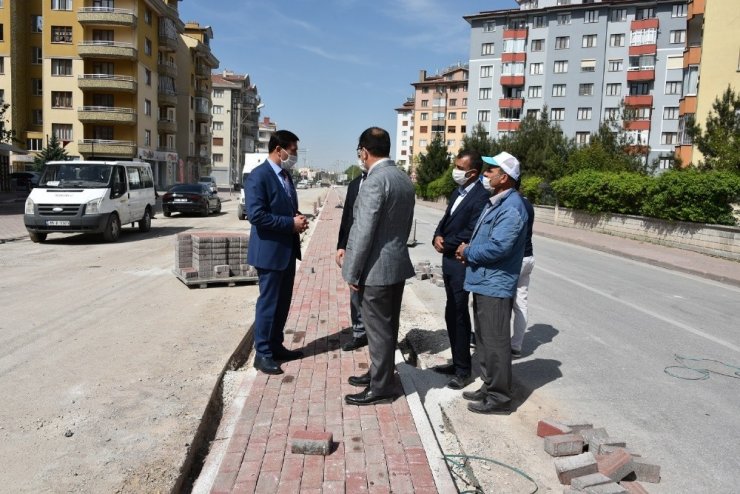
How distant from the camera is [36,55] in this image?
172 feet

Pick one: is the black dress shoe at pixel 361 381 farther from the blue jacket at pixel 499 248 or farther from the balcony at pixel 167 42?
the balcony at pixel 167 42

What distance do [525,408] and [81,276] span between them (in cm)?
818

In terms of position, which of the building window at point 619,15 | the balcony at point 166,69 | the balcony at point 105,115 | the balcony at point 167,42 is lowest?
the balcony at point 105,115

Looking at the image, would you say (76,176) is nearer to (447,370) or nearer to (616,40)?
(447,370)

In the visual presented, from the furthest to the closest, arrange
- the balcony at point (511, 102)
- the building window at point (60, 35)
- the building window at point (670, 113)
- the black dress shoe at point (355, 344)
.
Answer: the balcony at point (511, 102), the building window at point (670, 113), the building window at point (60, 35), the black dress shoe at point (355, 344)

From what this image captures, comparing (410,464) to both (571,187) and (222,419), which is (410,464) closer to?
(222,419)

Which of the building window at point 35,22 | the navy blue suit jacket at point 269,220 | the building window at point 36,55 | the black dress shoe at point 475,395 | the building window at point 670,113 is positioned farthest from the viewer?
the building window at point 670,113

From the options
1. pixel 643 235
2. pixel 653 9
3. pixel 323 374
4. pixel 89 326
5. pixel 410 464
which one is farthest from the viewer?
pixel 653 9

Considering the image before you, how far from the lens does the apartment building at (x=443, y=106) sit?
10312cm

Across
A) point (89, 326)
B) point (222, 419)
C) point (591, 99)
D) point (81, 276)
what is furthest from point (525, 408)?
point (591, 99)

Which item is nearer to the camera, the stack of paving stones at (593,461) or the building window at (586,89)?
the stack of paving stones at (593,461)

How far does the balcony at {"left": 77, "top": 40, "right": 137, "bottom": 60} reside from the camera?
48062 mm

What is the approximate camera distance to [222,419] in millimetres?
4188

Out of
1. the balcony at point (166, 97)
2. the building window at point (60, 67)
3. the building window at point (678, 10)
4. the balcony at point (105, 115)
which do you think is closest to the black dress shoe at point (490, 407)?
the balcony at point (105, 115)
